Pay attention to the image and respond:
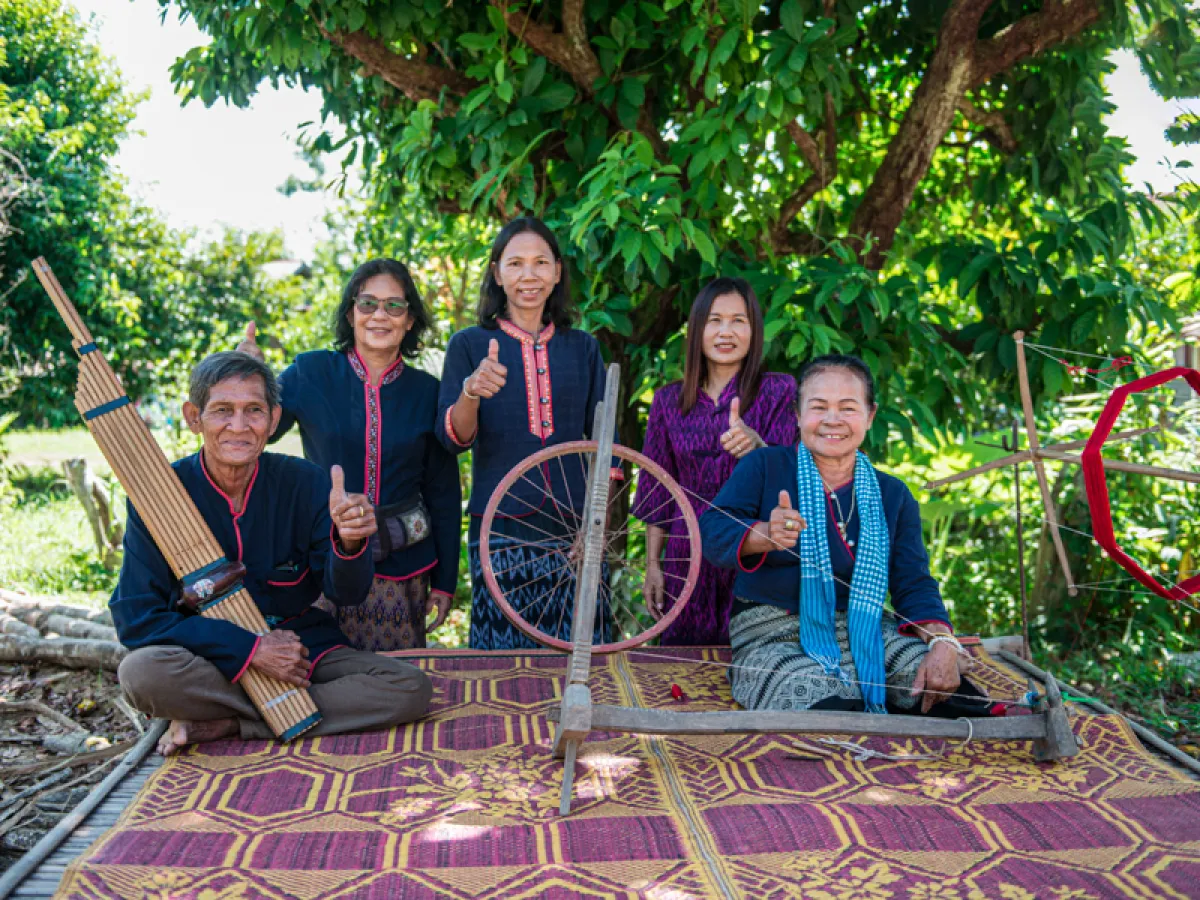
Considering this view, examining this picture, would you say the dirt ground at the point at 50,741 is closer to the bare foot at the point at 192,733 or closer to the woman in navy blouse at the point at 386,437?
the bare foot at the point at 192,733

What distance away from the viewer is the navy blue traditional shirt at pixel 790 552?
288cm

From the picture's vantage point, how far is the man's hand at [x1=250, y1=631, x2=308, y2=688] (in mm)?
2664

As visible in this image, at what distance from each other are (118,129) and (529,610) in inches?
314

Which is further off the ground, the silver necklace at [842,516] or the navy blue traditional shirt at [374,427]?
the navy blue traditional shirt at [374,427]

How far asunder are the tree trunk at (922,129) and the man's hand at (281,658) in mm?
2778

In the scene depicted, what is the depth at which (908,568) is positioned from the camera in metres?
2.96

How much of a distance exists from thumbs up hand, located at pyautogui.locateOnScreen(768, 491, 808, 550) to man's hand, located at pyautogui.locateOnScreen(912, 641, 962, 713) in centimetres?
50

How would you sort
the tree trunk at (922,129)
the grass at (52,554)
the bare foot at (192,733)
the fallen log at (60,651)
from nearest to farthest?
the bare foot at (192,733)
the tree trunk at (922,129)
the fallen log at (60,651)
the grass at (52,554)

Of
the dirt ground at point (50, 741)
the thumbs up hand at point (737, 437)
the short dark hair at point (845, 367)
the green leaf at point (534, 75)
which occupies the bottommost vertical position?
the dirt ground at point (50, 741)

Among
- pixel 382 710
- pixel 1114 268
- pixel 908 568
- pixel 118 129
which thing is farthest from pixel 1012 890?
pixel 118 129

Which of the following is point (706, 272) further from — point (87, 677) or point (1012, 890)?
point (87, 677)

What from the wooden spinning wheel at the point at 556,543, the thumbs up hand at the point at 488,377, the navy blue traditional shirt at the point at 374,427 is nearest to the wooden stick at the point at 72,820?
the navy blue traditional shirt at the point at 374,427

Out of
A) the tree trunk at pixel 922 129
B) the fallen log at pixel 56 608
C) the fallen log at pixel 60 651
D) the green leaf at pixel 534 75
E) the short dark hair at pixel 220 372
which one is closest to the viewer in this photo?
the short dark hair at pixel 220 372

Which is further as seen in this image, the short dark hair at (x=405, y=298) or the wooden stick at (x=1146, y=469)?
the short dark hair at (x=405, y=298)
